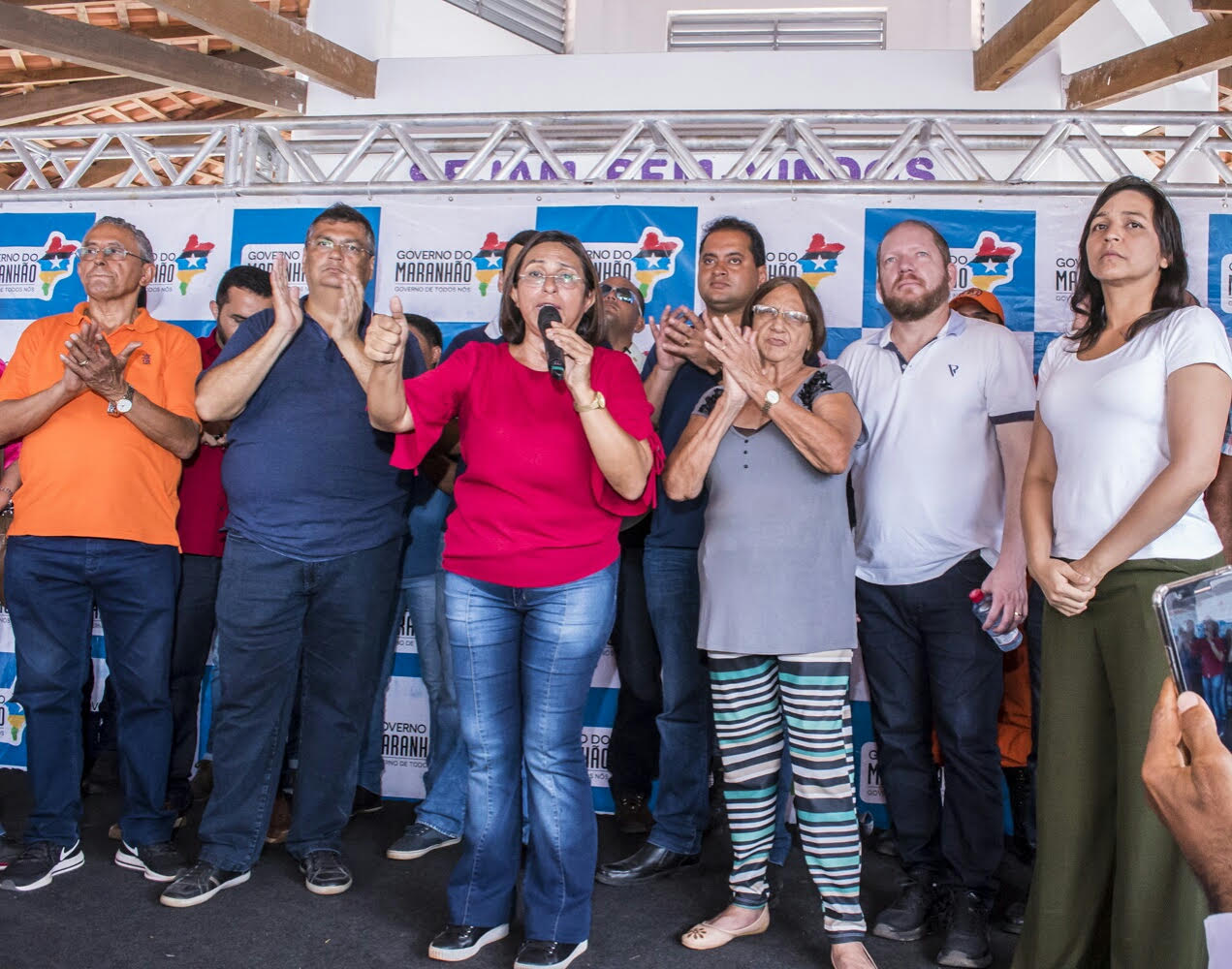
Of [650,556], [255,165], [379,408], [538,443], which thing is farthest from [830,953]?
[255,165]

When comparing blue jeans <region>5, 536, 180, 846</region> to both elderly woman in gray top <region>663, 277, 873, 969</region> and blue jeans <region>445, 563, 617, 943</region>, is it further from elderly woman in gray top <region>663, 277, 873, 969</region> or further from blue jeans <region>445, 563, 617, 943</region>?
elderly woman in gray top <region>663, 277, 873, 969</region>

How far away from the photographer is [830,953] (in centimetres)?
Answer: 237

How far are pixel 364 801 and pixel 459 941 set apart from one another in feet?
3.86

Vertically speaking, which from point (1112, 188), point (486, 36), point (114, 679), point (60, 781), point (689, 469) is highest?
point (486, 36)

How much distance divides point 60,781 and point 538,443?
5.59 ft

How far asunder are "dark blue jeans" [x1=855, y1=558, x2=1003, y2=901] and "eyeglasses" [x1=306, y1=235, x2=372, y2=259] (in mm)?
1633

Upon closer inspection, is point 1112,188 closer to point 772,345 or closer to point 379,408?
point 772,345

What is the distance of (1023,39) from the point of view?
4.46 meters

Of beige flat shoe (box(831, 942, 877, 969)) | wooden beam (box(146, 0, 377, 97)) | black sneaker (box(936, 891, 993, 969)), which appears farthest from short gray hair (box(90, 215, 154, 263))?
black sneaker (box(936, 891, 993, 969))

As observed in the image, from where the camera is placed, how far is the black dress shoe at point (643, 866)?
9.26 feet

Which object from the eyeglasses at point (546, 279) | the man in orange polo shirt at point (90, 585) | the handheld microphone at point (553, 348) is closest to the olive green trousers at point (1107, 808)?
the handheld microphone at point (553, 348)

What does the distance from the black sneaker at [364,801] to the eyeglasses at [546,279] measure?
1956 mm

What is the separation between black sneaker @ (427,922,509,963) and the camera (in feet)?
7.61

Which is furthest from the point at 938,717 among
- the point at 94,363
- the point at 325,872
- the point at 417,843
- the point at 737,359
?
the point at 94,363
